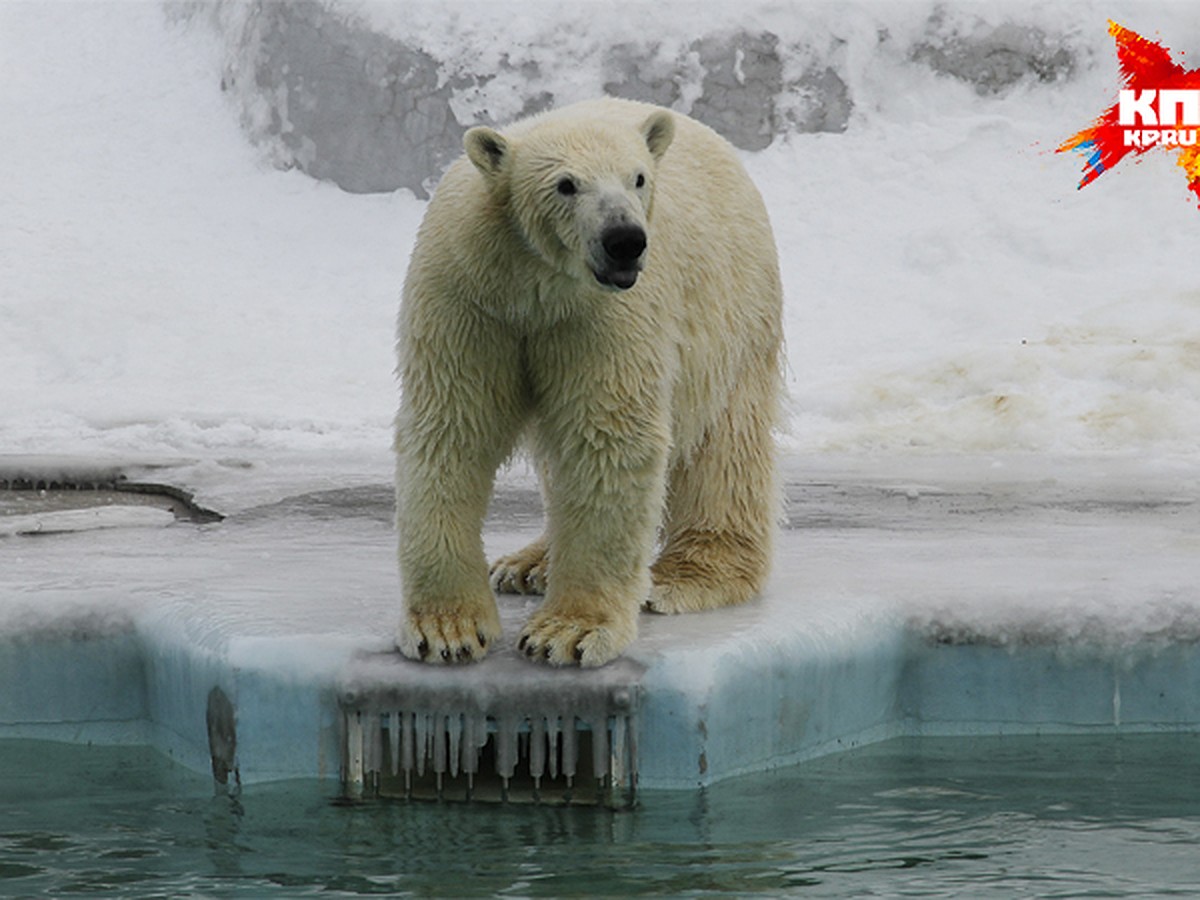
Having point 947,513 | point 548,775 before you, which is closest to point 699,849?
point 548,775

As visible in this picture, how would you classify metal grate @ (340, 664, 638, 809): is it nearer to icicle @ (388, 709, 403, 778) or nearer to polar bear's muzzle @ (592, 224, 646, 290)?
icicle @ (388, 709, 403, 778)

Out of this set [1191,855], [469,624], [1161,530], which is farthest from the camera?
[1161,530]

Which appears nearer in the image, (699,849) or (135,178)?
(699,849)

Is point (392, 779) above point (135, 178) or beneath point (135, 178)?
beneath

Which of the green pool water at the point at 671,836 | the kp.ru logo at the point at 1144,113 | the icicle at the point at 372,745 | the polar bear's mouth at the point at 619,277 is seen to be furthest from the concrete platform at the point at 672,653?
the kp.ru logo at the point at 1144,113

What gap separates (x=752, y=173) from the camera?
14.7 meters

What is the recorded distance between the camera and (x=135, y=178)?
50.8 feet

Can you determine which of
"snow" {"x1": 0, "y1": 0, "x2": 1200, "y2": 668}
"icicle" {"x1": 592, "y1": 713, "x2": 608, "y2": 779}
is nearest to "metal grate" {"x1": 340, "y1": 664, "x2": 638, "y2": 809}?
"icicle" {"x1": 592, "y1": 713, "x2": 608, "y2": 779}

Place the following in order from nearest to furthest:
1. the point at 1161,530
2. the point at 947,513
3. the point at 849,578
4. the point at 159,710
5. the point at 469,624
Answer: the point at 469,624, the point at 159,710, the point at 849,578, the point at 1161,530, the point at 947,513

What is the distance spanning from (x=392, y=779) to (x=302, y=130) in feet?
40.8

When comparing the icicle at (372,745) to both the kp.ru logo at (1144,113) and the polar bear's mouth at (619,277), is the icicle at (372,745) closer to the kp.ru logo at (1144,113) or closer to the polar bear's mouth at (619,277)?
the polar bear's mouth at (619,277)

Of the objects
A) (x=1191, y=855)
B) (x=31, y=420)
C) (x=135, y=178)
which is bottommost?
(x=1191, y=855)

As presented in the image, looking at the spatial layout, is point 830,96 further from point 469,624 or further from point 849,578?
point 469,624

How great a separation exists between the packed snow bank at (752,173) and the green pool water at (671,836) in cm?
563
